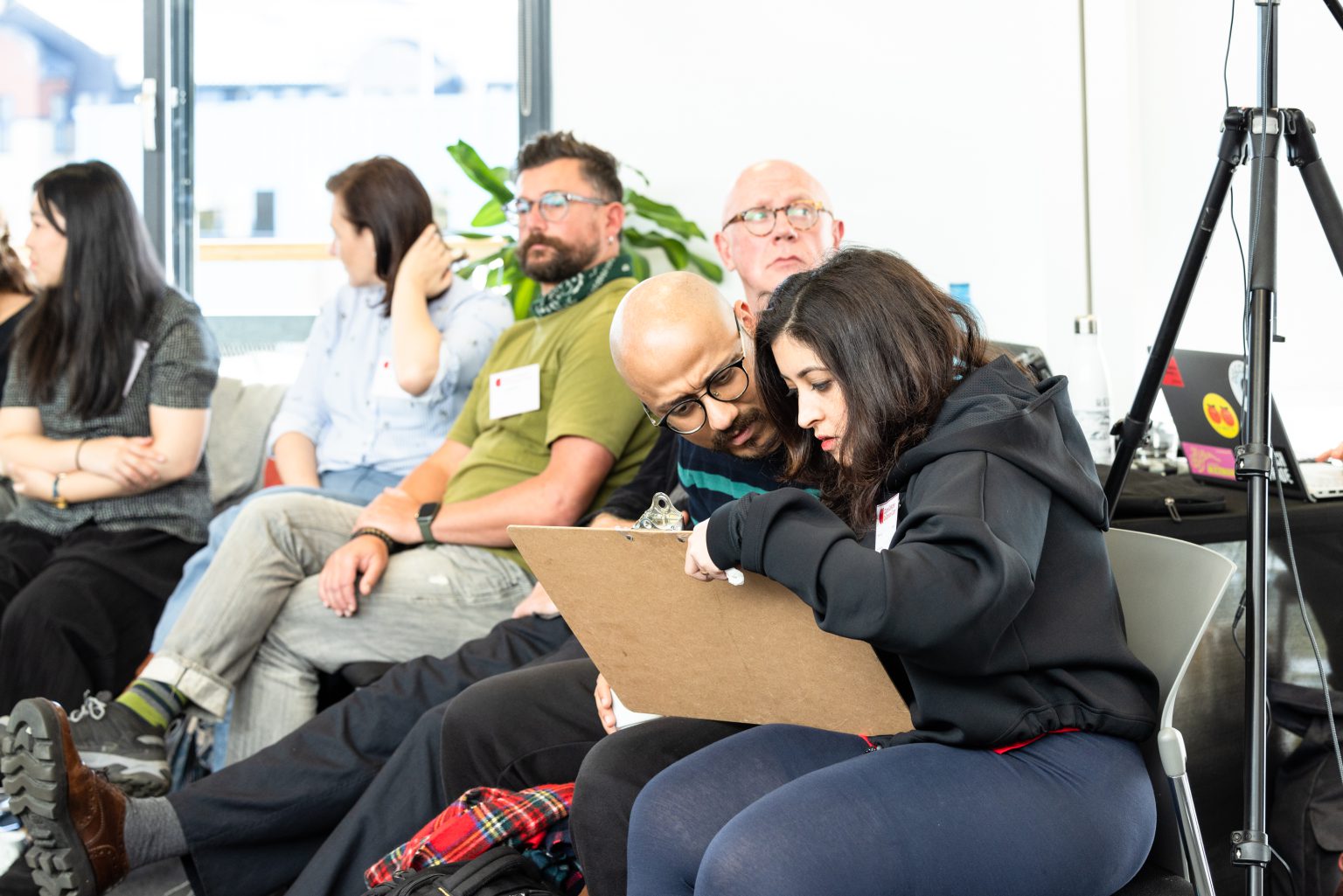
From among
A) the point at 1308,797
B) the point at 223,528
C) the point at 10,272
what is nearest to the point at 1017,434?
the point at 1308,797

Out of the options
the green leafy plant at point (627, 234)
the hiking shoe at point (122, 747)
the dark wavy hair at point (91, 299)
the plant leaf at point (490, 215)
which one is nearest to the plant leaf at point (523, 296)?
the green leafy plant at point (627, 234)

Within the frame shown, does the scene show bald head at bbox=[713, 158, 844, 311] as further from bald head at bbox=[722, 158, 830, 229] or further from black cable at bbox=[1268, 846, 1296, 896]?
black cable at bbox=[1268, 846, 1296, 896]

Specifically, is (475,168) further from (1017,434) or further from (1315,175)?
(1017,434)

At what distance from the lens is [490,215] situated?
3670 millimetres

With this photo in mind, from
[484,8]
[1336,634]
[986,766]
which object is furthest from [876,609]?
[484,8]

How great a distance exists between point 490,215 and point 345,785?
6.82 feet

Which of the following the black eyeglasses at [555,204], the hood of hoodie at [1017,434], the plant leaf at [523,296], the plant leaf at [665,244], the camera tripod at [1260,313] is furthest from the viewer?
the plant leaf at [665,244]

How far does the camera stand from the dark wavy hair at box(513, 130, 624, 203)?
269 cm

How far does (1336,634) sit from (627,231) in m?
2.36

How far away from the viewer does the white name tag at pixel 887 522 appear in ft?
3.99

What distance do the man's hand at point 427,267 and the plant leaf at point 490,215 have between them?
672 millimetres

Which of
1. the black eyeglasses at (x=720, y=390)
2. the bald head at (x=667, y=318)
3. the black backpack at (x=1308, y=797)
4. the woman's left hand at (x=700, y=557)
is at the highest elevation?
the bald head at (x=667, y=318)

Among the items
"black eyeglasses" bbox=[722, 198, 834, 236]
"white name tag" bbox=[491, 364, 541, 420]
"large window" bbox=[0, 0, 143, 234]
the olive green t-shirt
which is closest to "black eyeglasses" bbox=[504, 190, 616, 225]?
the olive green t-shirt

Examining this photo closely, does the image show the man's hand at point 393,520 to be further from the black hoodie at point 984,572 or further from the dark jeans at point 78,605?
the black hoodie at point 984,572
